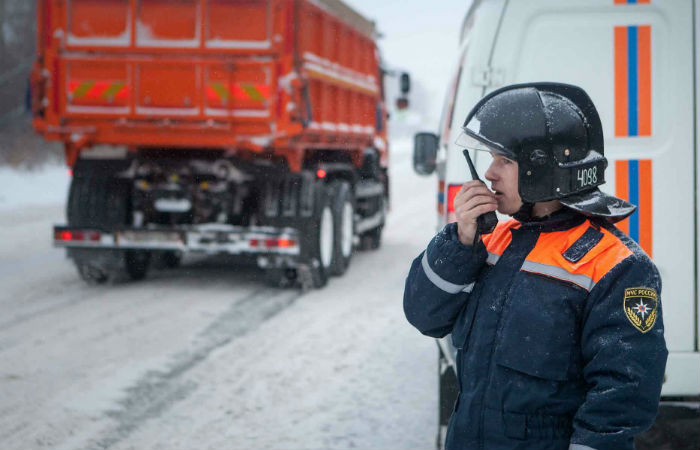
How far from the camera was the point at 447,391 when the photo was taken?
3.87m

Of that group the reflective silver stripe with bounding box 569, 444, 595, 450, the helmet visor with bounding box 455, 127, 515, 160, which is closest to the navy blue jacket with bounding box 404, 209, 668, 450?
the reflective silver stripe with bounding box 569, 444, 595, 450

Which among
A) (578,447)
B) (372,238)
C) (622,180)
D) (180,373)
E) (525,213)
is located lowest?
(180,373)

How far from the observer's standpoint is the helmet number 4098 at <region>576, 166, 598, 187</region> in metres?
2.09

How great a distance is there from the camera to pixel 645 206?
346 centimetres

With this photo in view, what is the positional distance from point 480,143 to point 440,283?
1.23 ft

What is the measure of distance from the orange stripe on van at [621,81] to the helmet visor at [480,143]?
4.85 ft

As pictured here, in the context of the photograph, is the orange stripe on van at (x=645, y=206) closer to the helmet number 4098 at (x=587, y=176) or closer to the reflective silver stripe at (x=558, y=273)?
the helmet number 4098 at (x=587, y=176)

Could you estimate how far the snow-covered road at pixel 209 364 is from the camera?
4477 mm

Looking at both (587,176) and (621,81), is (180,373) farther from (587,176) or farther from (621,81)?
(587,176)

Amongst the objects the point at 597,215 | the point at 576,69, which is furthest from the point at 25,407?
the point at 597,215

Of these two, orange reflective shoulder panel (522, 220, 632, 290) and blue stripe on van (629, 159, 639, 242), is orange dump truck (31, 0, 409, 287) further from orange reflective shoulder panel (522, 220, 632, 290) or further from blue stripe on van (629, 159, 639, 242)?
orange reflective shoulder panel (522, 220, 632, 290)

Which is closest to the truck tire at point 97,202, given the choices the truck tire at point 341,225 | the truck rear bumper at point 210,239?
the truck rear bumper at point 210,239

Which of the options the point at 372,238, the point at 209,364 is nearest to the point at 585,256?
the point at 209,364

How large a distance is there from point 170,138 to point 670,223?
590cm
